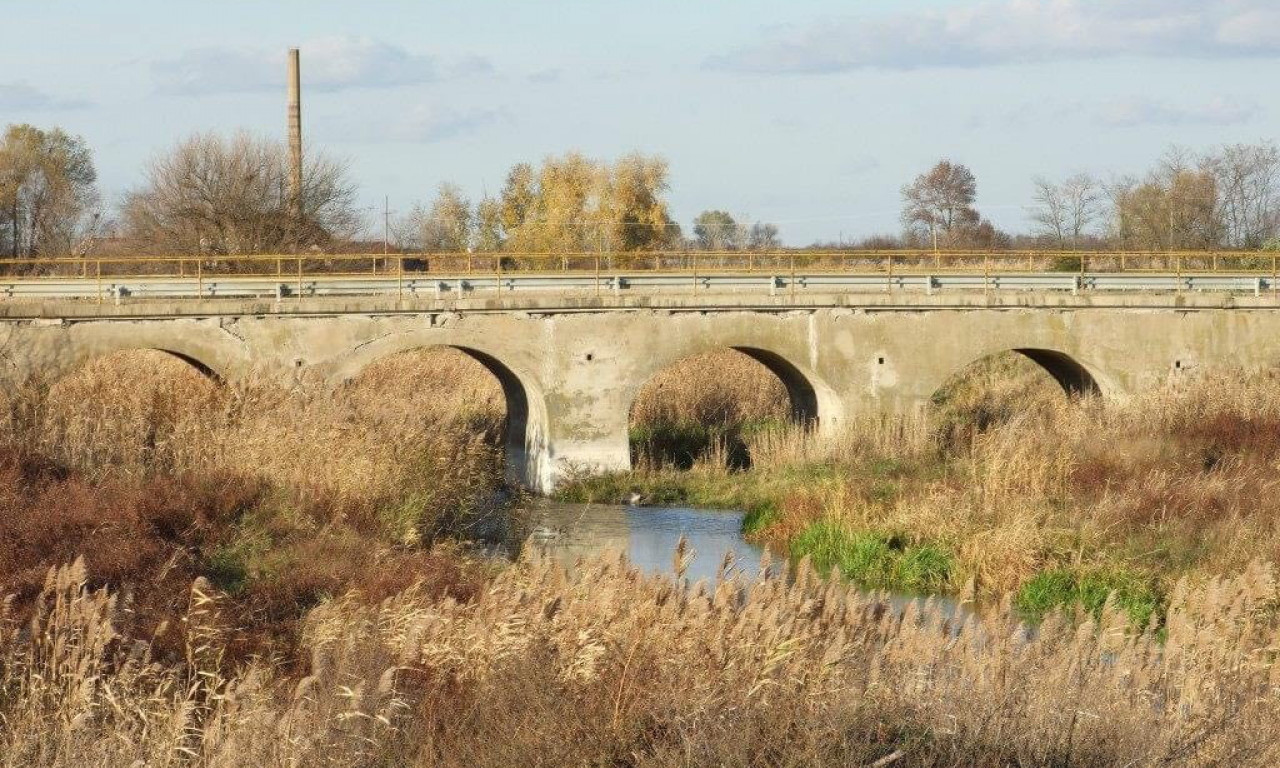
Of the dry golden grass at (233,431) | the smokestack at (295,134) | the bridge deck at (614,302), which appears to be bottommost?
the dry golden grass at (233,431)

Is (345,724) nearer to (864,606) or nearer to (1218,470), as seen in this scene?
(864,606)

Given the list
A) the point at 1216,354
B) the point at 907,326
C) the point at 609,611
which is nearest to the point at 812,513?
the point at 907,326

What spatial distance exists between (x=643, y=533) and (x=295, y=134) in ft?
80.2

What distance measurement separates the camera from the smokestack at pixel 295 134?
4428 cm

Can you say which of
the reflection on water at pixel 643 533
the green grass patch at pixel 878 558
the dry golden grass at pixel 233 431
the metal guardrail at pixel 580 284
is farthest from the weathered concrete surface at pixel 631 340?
the green grass patch at pixel 878 558

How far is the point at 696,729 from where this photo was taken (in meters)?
8.00

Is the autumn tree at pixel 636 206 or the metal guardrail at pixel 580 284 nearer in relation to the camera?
the metal guardrail at pixel 580 284

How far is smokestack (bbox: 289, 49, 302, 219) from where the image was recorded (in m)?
44.3

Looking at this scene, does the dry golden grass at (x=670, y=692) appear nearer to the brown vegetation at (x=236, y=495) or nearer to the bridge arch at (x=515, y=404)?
the brown vegetation at (x=236, y=495)

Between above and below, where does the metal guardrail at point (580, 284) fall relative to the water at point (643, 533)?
above

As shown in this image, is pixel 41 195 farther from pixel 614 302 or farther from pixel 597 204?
pixel 614 302

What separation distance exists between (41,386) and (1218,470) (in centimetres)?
1759

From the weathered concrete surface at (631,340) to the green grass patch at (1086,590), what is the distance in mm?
10542

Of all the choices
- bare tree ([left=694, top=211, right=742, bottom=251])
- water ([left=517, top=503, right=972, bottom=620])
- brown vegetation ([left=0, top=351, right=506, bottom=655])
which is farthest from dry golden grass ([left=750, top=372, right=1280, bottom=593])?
bare tree ([left=694, top=211, right=742, bottom=251])
